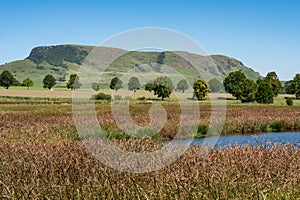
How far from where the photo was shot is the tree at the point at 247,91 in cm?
8781

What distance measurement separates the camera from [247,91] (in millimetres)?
89062

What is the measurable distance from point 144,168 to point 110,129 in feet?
53.4

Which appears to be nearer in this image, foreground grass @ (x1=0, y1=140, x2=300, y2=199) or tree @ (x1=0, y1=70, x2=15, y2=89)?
foreground grass @ (x1=0, y1=140, x2=300, y2=199)

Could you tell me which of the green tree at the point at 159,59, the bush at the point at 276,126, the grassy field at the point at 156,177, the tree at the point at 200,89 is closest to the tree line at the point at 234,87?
the tree at the point at 200,89

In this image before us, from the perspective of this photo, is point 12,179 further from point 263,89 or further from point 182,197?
point 263,89

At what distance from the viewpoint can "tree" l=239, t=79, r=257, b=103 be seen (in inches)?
3457

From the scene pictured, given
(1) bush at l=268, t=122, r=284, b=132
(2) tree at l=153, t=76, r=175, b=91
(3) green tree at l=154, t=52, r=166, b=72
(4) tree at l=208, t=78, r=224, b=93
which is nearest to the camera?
(3) green tree at l=154, t=52, r=166, b=72

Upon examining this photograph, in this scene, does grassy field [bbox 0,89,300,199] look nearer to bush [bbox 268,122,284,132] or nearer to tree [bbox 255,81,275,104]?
bush [bbox 268,122,284,132]

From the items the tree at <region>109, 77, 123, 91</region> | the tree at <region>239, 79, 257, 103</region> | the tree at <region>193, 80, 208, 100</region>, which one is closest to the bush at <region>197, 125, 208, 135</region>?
the tree at <region>109, 77, 123, 91</region>

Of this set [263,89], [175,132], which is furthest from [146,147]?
[263,89]

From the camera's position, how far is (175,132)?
27344mm

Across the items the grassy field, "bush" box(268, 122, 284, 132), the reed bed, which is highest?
the grassy field

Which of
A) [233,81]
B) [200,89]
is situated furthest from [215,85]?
[200,89]

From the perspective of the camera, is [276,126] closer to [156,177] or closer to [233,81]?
[156,177]
